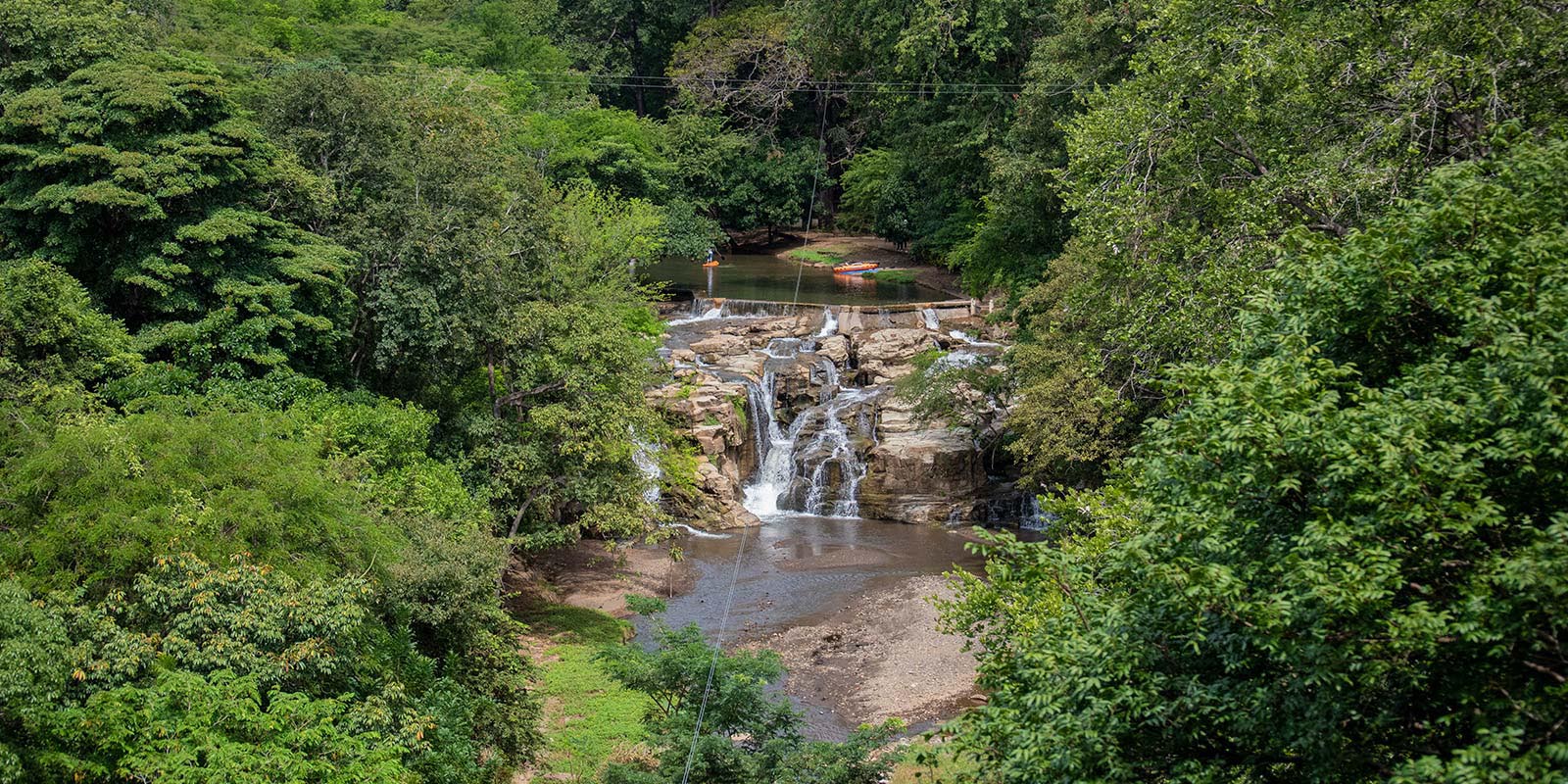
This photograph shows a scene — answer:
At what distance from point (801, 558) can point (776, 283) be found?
20.4 metres

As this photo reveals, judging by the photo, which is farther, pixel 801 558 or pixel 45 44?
pixel 801 558

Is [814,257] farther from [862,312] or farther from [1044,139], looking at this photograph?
[1044,139]

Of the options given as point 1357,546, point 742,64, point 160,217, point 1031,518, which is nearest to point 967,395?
point 1031,518

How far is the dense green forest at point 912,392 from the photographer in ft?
23.0

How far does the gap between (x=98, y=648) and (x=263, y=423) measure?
4.46 m

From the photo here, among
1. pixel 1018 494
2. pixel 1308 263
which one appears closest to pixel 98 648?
pixel 1308 263

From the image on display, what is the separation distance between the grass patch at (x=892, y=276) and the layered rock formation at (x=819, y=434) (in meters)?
10.3

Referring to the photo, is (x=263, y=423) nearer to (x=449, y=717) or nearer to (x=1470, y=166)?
(x=449, y=717)

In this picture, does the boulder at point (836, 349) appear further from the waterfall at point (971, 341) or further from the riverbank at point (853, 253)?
the riverbank at point (853, 253)

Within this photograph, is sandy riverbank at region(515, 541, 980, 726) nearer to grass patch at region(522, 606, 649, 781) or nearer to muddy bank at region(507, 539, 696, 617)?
muddy bank at region(507, 539, 696, 617)

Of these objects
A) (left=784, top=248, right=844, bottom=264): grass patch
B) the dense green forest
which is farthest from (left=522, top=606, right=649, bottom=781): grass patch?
(left=784, top=248, right=844, bottom=264): grass patch

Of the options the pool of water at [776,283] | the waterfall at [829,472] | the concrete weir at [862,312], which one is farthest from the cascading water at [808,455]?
the pool of water at [776,283]

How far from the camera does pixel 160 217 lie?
57.6ft

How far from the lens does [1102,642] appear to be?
810 cm
